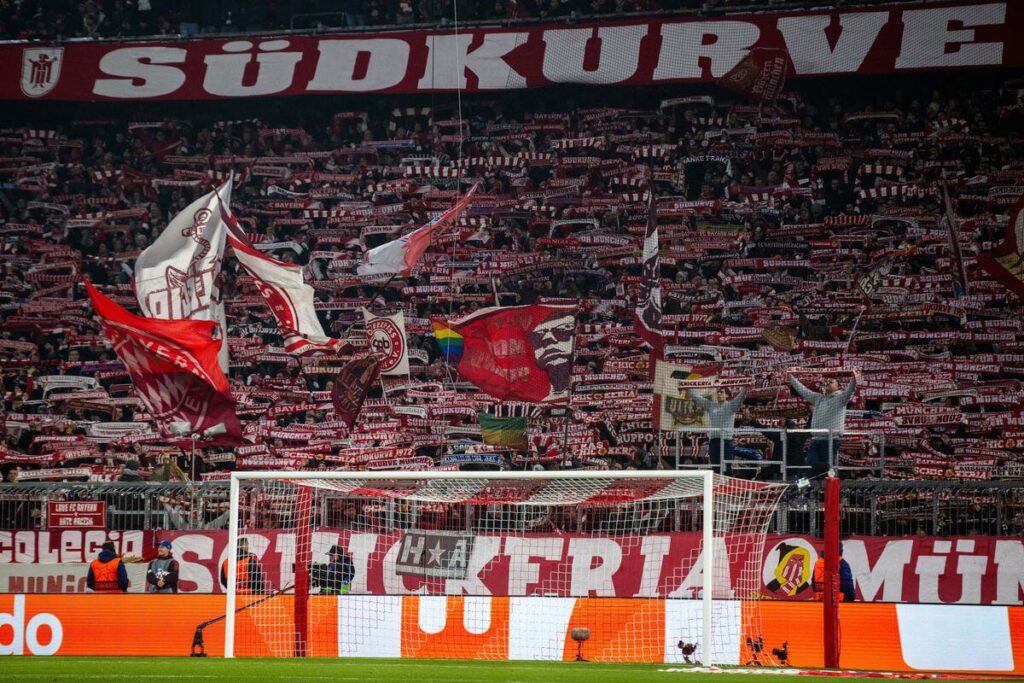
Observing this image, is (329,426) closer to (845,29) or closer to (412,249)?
(412,249)

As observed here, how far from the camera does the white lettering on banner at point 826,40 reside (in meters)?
22.4

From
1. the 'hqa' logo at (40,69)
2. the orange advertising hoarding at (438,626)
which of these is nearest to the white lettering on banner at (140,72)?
the 'hqa' logo at (40,69)

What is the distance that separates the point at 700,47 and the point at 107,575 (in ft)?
44.9

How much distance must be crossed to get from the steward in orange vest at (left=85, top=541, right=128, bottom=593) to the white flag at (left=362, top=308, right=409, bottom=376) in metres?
5.96

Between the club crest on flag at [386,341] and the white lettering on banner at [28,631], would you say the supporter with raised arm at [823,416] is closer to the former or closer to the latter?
the club crest on flag at [386,341]

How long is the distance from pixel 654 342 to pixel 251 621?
6.97 m

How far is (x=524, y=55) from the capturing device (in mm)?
23609

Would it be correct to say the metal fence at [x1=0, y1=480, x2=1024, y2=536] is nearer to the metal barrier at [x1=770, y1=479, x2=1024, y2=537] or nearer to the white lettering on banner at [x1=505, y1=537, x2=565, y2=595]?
the metal barrier at [x1=770, y1=479, x2=1024, y2=537]

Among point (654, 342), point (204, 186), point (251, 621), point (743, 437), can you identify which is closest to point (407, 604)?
point (251, 621)

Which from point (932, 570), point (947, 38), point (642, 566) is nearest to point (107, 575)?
point (642, 566)

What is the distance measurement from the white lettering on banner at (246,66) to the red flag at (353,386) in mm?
A: 6568

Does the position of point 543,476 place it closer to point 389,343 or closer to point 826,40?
point 389,343

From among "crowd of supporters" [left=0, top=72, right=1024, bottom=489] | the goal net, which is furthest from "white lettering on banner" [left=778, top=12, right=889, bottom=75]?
the goal net

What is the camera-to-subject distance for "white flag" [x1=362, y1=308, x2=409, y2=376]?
19547 mm
